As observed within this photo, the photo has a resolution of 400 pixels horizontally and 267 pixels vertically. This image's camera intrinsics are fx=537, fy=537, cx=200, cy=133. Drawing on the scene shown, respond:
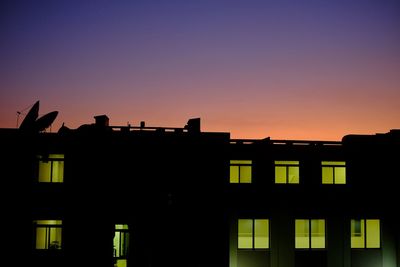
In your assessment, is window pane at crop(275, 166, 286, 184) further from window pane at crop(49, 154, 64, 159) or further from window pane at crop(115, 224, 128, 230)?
window pane at crop(49, 154, 64, 159)

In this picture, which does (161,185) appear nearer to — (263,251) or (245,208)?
(245,208)

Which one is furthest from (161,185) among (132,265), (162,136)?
(132,265)

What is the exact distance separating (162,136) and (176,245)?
6.32 meters

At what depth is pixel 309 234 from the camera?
32.5m

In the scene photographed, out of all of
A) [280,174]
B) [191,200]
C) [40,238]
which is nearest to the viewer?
[40,238]

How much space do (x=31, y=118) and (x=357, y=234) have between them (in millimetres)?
20832

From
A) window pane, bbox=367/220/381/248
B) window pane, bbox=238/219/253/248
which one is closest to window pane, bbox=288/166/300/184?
window pane, bbox=238/219/253/248

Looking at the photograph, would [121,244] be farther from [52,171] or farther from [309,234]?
[309,234]

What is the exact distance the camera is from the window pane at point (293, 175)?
33.3 metres

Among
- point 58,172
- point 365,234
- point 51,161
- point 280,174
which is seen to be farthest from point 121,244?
point 365,234

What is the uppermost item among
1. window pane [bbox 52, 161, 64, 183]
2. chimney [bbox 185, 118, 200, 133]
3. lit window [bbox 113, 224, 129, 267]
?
chimney [bbox 185, 118, 200, 133]

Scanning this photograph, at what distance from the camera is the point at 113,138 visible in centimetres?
3106

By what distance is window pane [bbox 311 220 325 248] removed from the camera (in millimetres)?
32562

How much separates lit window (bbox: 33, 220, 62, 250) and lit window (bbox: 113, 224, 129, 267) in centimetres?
312
